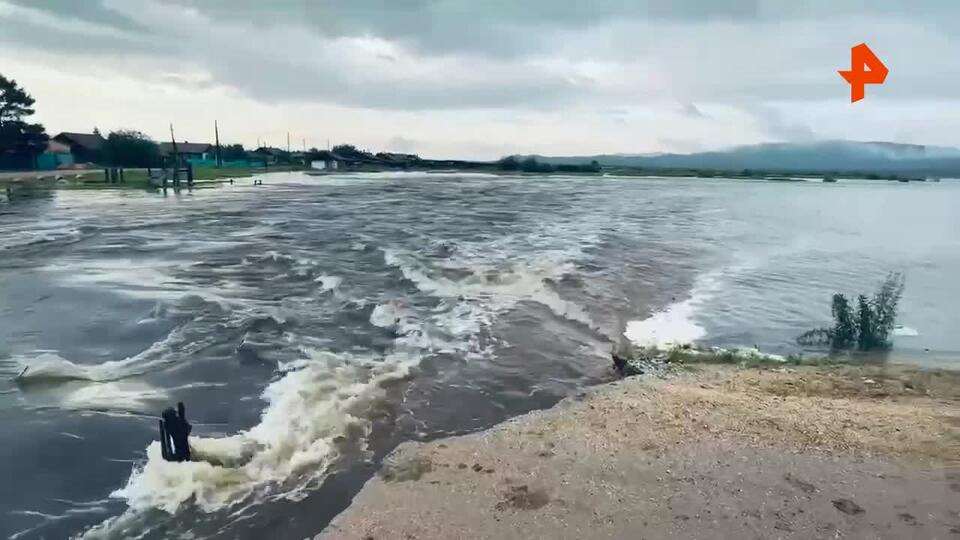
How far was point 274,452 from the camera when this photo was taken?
30.8 feet

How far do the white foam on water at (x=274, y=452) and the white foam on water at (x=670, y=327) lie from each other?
261 inches

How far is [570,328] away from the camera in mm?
17203

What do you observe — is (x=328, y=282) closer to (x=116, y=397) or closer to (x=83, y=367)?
(x=83, y=367)

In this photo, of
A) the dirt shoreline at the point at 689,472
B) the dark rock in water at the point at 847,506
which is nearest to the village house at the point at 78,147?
A: the dirt shoreline at the point at 689,472

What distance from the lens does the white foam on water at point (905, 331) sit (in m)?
17.2

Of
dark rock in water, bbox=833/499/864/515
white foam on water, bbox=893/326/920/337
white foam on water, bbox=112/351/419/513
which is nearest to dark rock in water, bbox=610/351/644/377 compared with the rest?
white foam on water, bbox=112/351/419/513

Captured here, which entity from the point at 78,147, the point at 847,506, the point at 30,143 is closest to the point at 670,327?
the point at 847,506

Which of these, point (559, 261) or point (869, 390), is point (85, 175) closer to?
point (559, 261)

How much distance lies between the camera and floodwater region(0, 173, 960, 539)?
28.4 feet

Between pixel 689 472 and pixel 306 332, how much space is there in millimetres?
10477

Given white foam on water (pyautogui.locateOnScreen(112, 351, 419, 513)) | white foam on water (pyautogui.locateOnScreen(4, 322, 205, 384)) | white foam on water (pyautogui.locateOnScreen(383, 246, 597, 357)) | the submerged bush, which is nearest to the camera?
white foam on water (pyautogui.locateOnScreen(112, 351, 419, 513))

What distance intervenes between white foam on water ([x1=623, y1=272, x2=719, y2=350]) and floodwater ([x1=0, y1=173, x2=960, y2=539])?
0.12m

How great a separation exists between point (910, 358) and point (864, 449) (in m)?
7.49

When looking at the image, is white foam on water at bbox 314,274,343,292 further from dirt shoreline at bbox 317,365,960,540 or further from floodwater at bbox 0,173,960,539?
dirt shoreline at bbox 317,365,960,540
